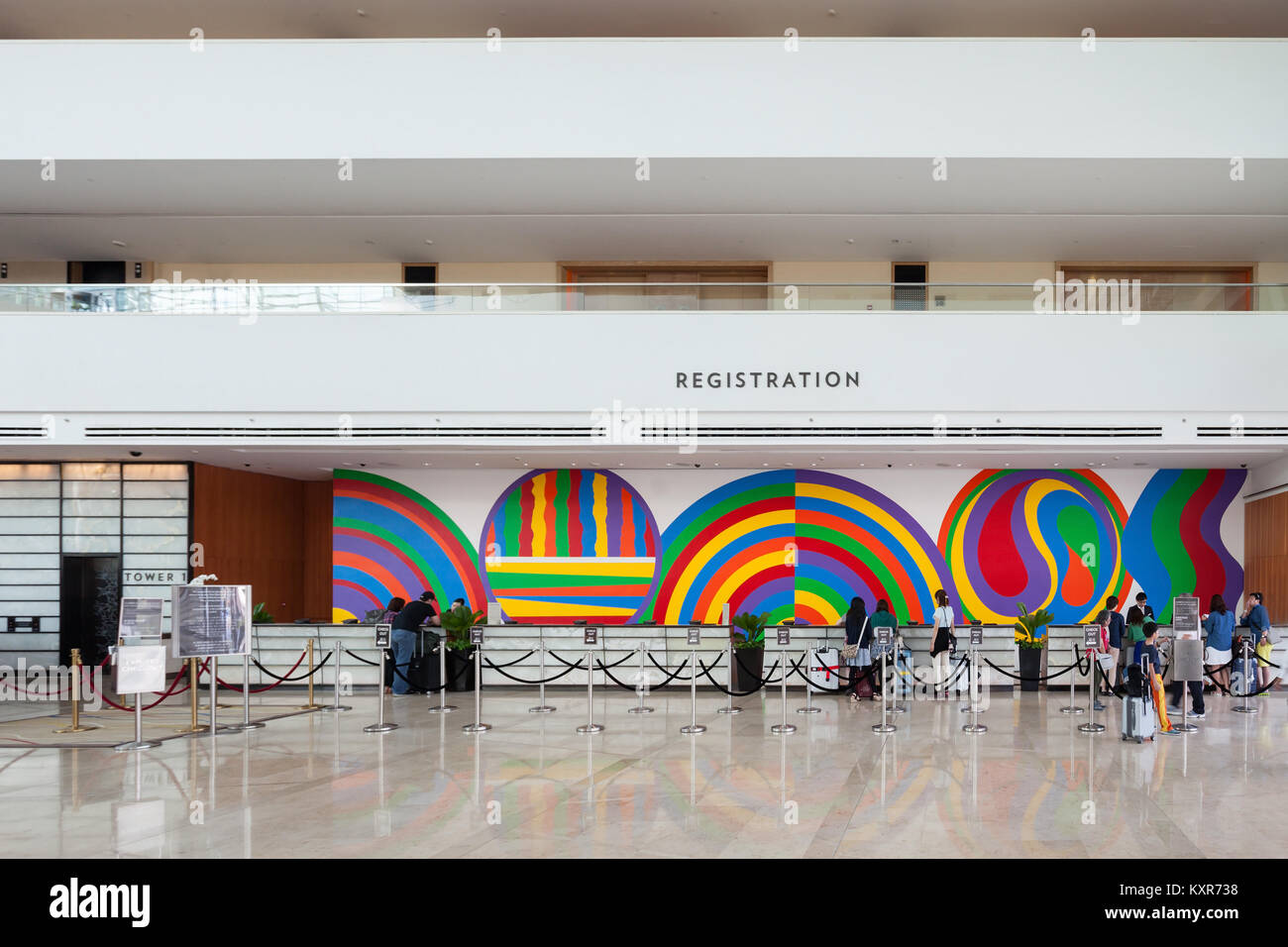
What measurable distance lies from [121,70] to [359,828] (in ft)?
41.7

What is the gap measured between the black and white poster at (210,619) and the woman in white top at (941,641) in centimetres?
1012

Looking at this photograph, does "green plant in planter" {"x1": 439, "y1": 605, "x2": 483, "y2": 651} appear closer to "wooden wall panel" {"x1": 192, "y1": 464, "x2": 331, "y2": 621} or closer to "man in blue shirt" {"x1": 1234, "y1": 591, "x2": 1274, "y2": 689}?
"wooden wall panel" {"x1": 192, "y1": 464, "x2": 331, "y2": 621}

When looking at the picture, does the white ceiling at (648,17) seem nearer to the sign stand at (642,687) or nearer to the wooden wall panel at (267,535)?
the wooden wall panel at (267,535)

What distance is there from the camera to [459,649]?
16.8m

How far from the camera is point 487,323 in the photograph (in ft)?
52.6

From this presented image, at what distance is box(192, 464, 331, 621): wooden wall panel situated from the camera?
19.1 meters

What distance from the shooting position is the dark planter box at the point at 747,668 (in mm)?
16844

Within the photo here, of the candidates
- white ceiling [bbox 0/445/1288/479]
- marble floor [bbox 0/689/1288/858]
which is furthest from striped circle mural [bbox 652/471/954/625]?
marble floor [bbox 0/689/1288/858]

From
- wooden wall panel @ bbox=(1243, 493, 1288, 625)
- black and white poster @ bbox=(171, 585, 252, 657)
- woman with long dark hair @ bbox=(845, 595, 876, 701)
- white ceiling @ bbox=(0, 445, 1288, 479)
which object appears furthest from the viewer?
wooden wall panel @ bbox=(1243, 493, 1288, 625)

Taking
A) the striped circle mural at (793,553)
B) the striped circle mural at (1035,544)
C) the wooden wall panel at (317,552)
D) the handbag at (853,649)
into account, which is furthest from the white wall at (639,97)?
the wooden wall panel at (317,552)

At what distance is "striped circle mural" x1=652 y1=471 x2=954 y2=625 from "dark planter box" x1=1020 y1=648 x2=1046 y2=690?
2.80 metres

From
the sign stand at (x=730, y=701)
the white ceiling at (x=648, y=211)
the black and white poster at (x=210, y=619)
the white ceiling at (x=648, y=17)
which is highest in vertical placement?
the white ceiling at (x=648, y=17)

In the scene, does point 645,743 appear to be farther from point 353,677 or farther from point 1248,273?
point 1248,273
